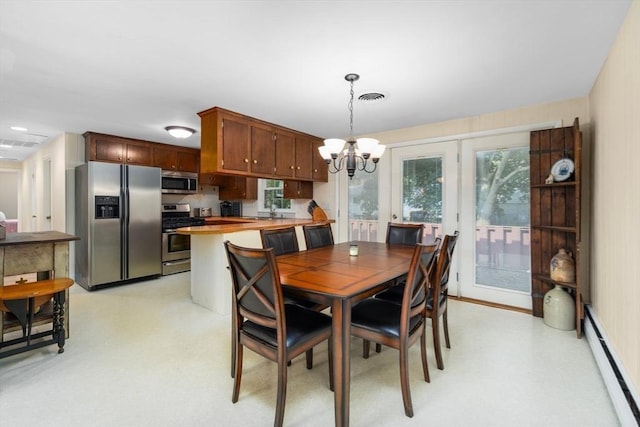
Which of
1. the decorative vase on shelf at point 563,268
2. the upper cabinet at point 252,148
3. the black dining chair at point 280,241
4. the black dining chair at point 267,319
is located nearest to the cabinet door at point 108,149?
the upper cabinet at point 252,148

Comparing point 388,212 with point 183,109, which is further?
point 388,212

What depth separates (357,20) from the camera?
1792mm

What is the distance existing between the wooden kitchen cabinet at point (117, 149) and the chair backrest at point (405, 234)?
13.6 feet

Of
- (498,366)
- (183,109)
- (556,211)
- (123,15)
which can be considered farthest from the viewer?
(183,109)

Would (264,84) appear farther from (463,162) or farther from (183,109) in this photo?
(463,162)

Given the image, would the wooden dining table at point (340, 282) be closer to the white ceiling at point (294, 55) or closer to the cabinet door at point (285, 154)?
the white ceiling at point (294, 55)

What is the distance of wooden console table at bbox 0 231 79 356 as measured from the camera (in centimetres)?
242

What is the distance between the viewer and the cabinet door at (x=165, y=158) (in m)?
5.13

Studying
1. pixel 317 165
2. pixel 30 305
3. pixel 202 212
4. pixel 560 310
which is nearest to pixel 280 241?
pixel 30 305

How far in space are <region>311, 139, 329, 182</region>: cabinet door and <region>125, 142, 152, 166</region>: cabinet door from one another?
109 inches

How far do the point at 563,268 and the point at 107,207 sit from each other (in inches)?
222

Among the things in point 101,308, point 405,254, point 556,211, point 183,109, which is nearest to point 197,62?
point 183,109

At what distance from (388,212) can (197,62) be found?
3130 mm

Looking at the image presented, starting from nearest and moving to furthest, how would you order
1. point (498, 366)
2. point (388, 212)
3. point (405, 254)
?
point (498, 366) → point (405, 254) → point (388, 212)
